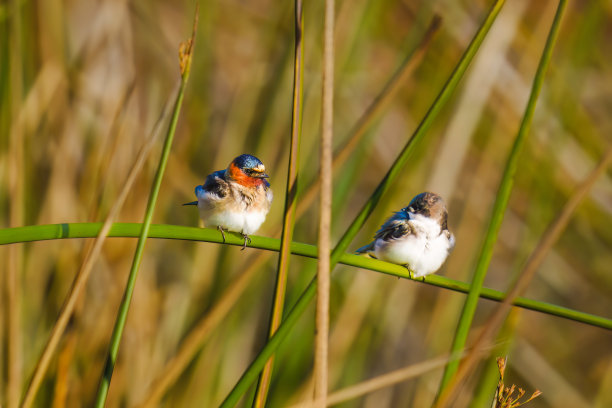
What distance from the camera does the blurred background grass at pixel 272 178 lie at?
236 centimetres

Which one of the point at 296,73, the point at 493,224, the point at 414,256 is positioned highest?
the point at 414,256

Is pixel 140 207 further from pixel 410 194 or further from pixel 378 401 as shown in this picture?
pixel 378 401

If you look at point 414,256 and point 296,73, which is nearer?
point 296,73

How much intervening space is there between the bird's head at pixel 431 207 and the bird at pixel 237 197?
628mm

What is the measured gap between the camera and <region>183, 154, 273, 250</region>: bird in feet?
7.88

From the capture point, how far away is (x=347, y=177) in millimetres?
2303

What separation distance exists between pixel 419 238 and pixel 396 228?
148 mm

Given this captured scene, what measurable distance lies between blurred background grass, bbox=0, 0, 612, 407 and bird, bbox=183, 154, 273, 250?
0.11m

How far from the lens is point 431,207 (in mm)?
2465

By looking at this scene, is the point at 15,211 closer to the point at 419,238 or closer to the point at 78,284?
the point at 78,284

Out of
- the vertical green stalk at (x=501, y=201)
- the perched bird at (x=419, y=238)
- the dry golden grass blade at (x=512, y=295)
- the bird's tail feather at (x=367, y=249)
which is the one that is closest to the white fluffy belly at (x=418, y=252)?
the perched bird at (x=419, y=238)

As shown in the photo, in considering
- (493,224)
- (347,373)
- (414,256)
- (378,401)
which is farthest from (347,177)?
(378,401)

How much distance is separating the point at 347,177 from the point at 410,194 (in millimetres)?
668

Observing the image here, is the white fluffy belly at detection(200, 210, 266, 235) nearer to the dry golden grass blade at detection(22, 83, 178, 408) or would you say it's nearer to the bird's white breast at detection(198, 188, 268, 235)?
the bird's white breast at detection(198, 188, 268, 235)
